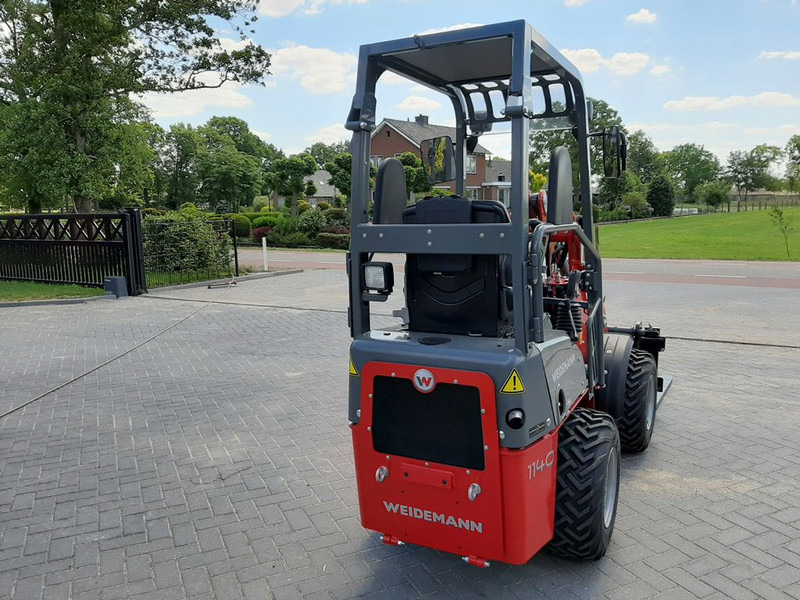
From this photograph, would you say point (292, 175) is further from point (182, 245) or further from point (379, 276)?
point (379, 276)

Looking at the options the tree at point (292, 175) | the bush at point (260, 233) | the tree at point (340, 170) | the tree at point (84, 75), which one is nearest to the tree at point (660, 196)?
the tree at point (340, 170)

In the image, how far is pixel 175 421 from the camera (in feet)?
20.2

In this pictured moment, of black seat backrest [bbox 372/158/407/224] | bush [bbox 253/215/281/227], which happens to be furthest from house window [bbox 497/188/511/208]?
bush [bbox 253/215/281/227]

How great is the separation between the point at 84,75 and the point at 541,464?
19657mm

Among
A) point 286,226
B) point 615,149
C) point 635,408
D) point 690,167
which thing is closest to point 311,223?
point 286,226

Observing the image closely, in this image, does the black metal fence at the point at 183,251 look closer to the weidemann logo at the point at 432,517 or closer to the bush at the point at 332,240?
the bush at the point at 332,240

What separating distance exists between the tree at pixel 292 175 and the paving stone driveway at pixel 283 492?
33.1 m

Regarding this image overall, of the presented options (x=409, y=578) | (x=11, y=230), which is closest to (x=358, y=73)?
(x=409, y=578)

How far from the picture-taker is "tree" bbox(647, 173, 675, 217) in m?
58.6

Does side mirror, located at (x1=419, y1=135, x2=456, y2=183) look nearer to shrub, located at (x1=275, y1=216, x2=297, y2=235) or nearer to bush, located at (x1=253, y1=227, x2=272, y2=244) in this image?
shrub, located at (x1=275, y1=216, x2=297, y2=235)

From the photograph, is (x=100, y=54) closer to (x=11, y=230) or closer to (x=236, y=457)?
(x=11, y=230)

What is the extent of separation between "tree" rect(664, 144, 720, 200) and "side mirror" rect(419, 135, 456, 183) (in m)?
94.7

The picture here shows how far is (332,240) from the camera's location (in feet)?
102

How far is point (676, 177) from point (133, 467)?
3903 inches
